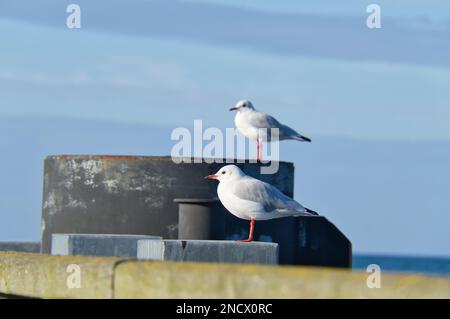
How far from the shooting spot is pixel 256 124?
17.4m

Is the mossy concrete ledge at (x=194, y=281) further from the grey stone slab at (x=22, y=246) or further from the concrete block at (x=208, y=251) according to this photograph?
the grey stone slab at (x=22, y=246)

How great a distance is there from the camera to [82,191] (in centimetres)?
1591

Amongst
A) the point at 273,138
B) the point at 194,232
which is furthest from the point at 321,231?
the point at 194,232

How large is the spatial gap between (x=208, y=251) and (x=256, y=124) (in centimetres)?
739

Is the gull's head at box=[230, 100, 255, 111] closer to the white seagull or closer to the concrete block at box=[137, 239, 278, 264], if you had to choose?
the white seagull

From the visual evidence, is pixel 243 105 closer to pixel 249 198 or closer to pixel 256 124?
pixel 256 124

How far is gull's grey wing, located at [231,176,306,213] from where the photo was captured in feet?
42.7

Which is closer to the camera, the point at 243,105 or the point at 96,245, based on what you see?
the point at 96,245

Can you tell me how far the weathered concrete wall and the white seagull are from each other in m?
2.08

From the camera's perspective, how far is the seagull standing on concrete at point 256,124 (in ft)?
56.9

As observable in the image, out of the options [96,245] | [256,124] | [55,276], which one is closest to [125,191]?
[256,124]
